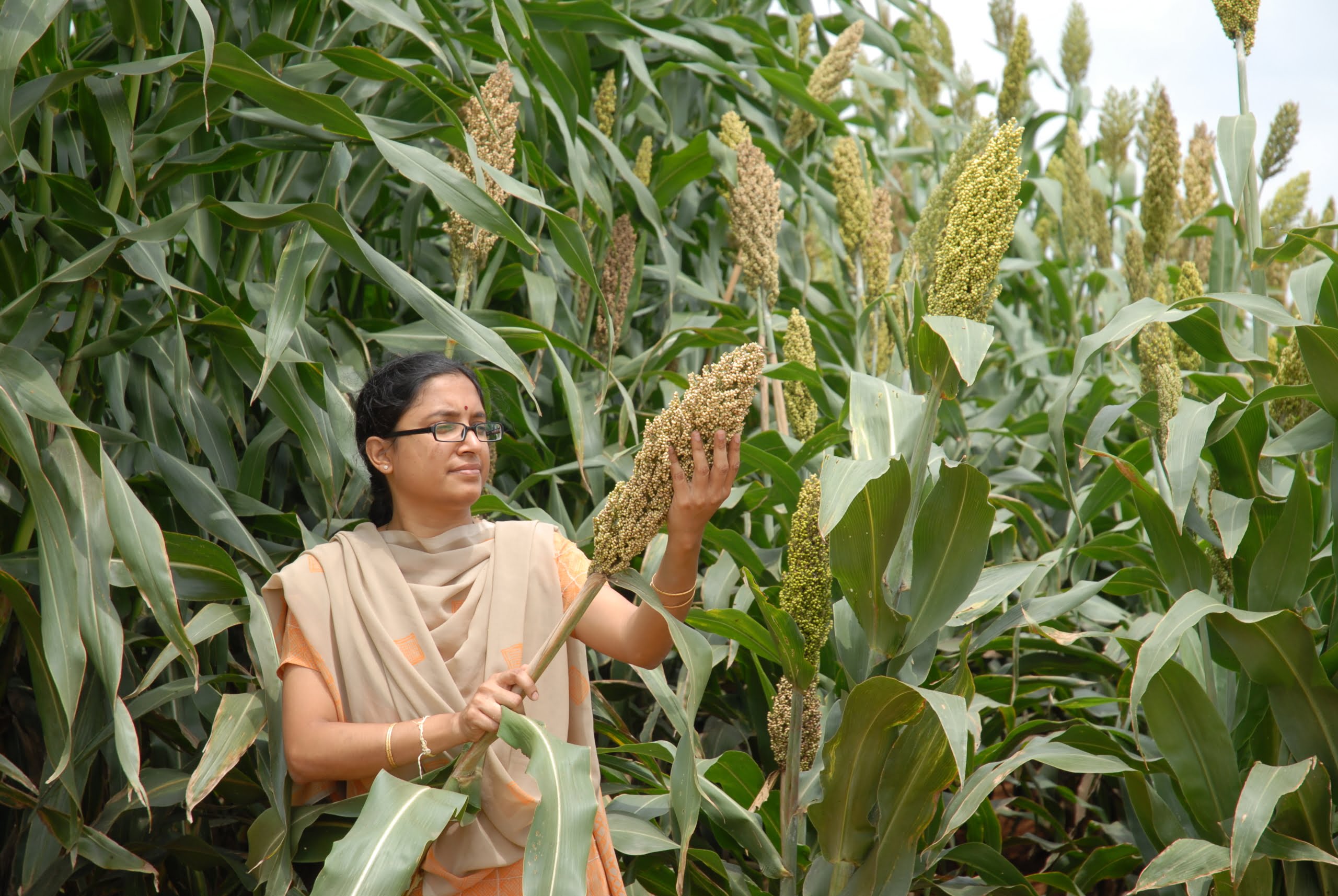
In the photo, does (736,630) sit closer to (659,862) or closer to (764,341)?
(659,862)

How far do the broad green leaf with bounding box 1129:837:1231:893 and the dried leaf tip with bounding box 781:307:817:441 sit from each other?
38.9 inches

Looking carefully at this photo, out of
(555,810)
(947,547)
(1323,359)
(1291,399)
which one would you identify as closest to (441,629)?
(555,810)

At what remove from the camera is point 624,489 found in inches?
54.4

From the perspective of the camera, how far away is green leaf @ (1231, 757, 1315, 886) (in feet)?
5.18

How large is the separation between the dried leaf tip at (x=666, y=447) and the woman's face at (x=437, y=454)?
358 mm

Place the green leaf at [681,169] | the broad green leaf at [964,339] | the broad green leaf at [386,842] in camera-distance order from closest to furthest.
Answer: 1. the broad green leaf at [386,842]
2. the broad green leaf at [964,339]
3. the green leaf at [681,169]

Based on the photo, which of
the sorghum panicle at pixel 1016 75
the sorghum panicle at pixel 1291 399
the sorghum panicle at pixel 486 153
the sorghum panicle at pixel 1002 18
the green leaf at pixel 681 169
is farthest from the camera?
the sorghum panicle at pixel 1002 18

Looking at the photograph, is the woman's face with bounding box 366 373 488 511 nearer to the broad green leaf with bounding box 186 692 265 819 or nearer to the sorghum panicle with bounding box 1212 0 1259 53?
the broad green leaf with bounding box 186 692 265 819

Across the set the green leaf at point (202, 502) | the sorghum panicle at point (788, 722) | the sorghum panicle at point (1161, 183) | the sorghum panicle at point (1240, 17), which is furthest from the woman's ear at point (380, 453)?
the sorghum panicle at point (1161, 183)

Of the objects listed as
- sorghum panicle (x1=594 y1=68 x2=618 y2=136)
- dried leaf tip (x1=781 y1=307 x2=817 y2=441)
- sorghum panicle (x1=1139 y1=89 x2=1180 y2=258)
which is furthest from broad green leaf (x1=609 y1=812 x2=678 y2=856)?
sorghum panicle (x1=1139 y1=89 x2=1180 y2=258)

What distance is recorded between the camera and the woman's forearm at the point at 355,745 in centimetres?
150

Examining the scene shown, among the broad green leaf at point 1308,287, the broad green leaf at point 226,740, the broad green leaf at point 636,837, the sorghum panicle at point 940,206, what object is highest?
the sorghum panicle at point 940,206

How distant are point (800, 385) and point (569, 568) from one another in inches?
34.6

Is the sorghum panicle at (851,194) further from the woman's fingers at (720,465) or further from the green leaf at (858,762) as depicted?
the woman's fingers at (720,465)
